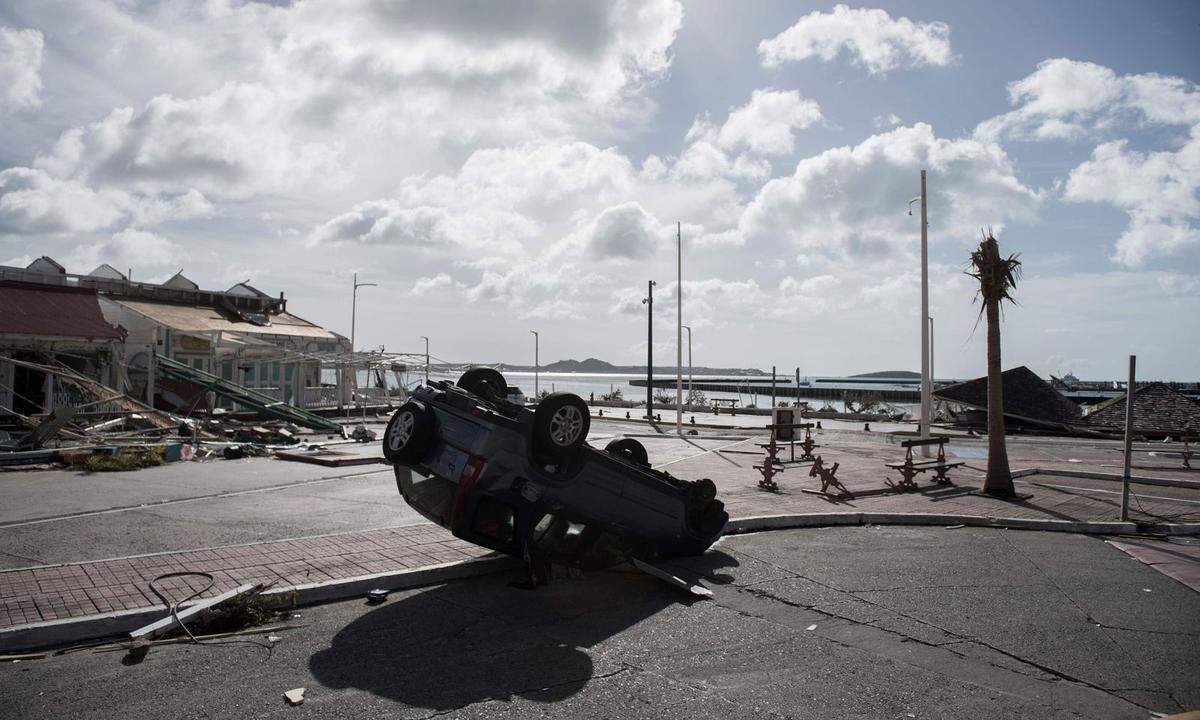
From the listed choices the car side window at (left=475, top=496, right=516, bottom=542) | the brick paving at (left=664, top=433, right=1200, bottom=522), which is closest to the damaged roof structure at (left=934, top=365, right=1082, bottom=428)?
the brick paving at (left=664, top=433, right=1200, bottom=522)

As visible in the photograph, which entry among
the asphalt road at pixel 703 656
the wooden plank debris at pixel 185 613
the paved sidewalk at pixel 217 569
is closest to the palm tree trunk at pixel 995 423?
the asphalt road at pixel 703 656

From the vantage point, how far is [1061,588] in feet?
24.2

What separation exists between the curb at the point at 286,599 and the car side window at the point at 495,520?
3.20ft

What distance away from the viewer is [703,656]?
214 inches

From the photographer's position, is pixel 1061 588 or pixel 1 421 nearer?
pixel 1061 588

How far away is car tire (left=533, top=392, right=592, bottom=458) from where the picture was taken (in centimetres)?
659

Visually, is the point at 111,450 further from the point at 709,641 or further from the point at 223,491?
the point at 709,641

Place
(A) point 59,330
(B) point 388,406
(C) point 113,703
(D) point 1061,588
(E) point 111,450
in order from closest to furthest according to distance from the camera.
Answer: (C) point 113,703, (D) point 1061,588, (E) point 111,450, (A) point 59,330, (B) point 388,406

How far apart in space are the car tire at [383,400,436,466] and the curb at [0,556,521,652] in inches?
45.6

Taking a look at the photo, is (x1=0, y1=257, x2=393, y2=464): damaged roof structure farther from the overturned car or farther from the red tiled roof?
the overturned car

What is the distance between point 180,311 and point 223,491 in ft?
106

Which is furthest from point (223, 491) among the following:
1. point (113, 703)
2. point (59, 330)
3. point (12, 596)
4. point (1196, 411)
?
point (1196, 411)

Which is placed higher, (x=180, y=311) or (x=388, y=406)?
(x=180, y=311)

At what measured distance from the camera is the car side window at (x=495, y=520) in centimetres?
657
